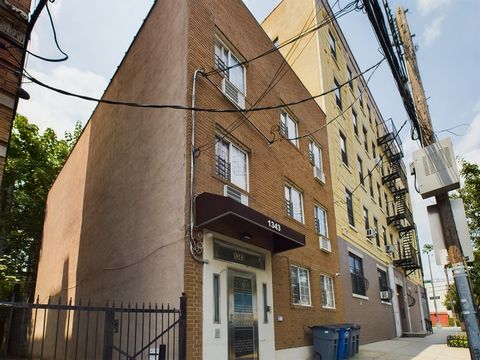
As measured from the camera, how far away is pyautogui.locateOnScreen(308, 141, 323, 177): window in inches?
643

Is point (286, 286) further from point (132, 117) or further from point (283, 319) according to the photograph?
point (132, 117)

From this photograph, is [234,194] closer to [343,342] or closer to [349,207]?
[343,342]

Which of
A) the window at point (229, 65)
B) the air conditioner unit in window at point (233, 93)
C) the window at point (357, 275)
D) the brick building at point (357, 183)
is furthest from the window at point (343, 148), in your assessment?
the air conditioner unit in window at point (233, 93)

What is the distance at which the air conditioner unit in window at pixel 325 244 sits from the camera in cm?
1503

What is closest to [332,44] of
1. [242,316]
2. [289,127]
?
[289,127]

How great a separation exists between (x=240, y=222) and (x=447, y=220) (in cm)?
432

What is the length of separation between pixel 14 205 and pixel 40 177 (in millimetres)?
2306

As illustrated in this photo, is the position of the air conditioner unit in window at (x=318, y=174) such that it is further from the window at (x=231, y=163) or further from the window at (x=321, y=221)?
the window at (x=231, y=163)

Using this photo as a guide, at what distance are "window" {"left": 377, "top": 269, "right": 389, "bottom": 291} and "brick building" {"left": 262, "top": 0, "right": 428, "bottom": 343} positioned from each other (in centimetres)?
6

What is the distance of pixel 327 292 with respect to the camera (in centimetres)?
1503

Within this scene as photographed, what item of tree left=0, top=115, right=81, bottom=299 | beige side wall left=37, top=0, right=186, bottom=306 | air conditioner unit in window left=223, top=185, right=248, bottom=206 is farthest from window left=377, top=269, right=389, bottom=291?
tree left=0, top=115, right=81, bottom=299

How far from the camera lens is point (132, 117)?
1225 cm

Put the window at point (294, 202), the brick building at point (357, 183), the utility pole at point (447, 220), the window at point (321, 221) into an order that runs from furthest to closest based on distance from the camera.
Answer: the brick building at point (357, 183)
the window at point (321, 221)
the window at point (294, 202)
the utility pole at point (447, 220)

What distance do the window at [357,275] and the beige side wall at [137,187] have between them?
10989mm
